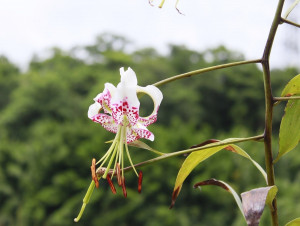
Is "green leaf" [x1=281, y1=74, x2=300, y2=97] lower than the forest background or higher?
higher

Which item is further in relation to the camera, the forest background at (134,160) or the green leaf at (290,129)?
the forest background at (134,160)

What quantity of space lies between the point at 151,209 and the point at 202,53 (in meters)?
7.42

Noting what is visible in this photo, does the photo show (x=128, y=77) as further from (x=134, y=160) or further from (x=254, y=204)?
(x=134, y=160)

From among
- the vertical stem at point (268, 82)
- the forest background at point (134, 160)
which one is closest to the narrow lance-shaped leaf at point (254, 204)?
the vertical stem at point (268, 82)

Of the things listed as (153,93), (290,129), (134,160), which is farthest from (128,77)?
(134,160)

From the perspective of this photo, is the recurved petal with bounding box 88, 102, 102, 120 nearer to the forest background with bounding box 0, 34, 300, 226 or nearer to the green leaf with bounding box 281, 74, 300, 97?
the green leaf with bounding box 281, 74, 300, 97

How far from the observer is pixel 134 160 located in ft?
24.6

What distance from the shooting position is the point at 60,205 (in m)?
7.52

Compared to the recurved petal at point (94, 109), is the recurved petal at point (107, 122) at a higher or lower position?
lower

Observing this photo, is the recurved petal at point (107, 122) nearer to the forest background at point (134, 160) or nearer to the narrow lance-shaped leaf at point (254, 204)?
the narrow lance-shaped leaf at point (254, 204)

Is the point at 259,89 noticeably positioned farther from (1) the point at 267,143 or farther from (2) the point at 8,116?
(1) the point at 267,143

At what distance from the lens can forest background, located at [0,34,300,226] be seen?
708cm

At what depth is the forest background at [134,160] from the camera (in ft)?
23.2

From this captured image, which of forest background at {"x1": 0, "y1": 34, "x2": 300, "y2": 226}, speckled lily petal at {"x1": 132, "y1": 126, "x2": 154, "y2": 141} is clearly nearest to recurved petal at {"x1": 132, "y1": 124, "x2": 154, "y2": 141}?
speckled lily petal at {"x1": 132, "y1": 126, "x2": 154, "y2": 141}
